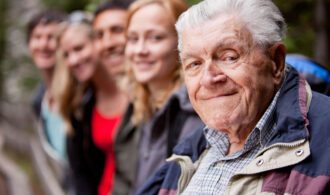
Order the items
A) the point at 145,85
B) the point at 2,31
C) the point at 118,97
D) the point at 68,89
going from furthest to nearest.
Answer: the point at 2,31 → the point at 68,89 → the point at 118,97 → the point at 145,85

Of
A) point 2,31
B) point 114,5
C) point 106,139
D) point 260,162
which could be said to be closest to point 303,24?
point 114,5

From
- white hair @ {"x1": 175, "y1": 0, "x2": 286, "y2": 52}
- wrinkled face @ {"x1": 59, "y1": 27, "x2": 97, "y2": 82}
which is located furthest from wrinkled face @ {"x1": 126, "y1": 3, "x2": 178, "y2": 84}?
white hair @ {"x1": 175, "y1": 0, "x2": 286, "y2": 52}

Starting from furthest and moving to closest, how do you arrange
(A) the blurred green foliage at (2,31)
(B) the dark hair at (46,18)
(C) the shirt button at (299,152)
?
(A) the blurred green foliage at (2,31) < (B) the dark hair at (46,18) < (C) the shirt button at (299,152)

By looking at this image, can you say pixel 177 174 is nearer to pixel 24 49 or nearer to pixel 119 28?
pixel 119 28

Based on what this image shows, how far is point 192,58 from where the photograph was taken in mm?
2619

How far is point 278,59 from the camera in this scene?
2.59 metres

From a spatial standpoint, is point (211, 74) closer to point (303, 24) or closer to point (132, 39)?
point (132, 39)

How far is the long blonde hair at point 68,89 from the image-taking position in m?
4.96

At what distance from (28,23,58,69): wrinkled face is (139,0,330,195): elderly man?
3742 millimetres

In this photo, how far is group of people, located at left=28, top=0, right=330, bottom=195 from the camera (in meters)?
2.36

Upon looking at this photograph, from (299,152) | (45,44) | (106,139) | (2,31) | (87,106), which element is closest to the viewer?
(299,152)

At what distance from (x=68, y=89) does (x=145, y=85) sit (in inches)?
49.3

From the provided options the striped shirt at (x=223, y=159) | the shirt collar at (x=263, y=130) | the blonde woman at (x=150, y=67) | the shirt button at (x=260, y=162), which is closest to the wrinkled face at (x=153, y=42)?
the blonde woman at (x=150, y=67)

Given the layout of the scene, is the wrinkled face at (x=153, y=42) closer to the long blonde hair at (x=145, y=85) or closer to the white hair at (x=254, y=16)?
the long blonde hair at (x=145, y=85)
